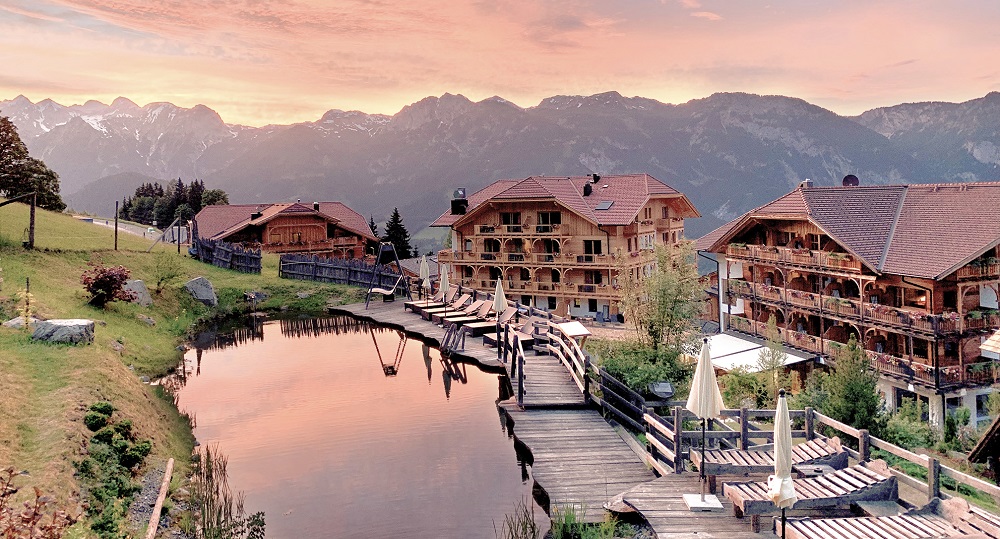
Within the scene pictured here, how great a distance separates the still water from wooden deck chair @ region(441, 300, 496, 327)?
218 cm

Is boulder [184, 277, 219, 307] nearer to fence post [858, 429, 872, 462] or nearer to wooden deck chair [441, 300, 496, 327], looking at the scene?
wooden deck chair [441, 300, 496, 327]

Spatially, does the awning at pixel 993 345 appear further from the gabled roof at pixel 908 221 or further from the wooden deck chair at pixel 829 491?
the gabled roof at pixel 908 221

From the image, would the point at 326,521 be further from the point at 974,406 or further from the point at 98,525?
the point at 974,406

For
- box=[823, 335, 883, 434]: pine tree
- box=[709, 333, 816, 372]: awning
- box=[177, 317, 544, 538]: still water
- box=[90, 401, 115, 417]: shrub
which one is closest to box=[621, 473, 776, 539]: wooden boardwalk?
box=[177, 317, 544, 538]: still water

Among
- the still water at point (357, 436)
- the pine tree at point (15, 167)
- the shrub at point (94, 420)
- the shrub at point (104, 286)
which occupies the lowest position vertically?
the still water at point (357, 436)

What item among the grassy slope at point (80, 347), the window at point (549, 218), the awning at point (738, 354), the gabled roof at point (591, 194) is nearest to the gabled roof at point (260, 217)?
the grassy slope at point (80, 347)

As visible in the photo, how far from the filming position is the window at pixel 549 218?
4947 cm

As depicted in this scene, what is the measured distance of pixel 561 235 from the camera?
4859 cm

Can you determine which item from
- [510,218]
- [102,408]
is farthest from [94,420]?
[510,218]

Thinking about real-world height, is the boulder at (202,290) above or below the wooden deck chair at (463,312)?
above

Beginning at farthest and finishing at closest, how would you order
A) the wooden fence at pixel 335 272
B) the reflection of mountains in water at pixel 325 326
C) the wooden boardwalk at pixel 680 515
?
the wooden fence at pixel 335 272 < the reflection of mountains in water at pixel 325 326 < the wooden boardwalk at pixel 680 515

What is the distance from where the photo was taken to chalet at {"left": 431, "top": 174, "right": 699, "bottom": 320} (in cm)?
4719

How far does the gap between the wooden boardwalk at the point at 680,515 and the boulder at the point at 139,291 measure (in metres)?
27.8

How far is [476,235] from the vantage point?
172 ft
